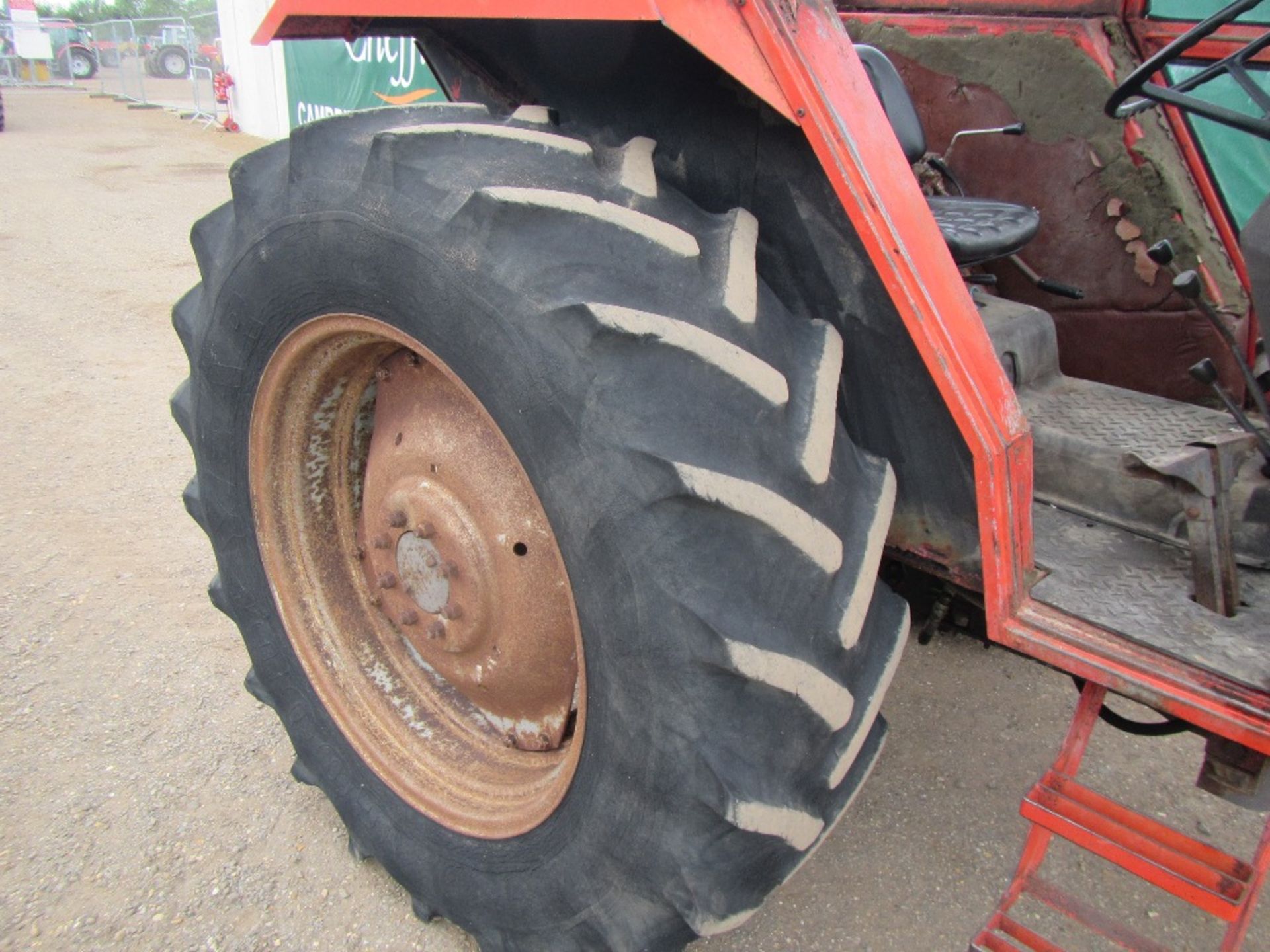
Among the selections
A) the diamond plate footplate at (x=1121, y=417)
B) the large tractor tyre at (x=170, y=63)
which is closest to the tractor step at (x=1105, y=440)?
the diamond plate footplate at (x=1121, y=417)

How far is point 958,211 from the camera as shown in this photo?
190 centimetres

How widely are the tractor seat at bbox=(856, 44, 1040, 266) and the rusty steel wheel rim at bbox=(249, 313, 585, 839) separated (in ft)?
2.95

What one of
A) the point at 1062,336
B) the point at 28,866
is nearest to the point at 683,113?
the point at 1062,336

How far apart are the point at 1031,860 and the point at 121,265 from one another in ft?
20.2

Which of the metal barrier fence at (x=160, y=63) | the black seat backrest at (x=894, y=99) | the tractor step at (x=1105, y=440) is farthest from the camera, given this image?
the metal barrier fence at (x=160, y=63)

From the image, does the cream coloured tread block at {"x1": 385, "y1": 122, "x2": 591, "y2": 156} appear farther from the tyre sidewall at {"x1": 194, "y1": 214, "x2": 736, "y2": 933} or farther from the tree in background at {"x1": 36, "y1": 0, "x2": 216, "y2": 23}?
the tree in background at {"x1": 36, "y1": 0, "x2": 216, "y2": 23}

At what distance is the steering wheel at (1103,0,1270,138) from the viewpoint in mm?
1203

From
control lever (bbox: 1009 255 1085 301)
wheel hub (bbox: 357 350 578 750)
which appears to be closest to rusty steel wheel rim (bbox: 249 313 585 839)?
wheel hub (bbox: 357 350 578 750)

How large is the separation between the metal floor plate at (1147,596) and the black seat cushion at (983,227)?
48 cm

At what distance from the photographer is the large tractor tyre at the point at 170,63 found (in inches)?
997

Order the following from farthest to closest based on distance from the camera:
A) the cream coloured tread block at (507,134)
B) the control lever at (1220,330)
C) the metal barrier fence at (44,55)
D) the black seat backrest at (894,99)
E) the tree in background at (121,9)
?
the tree in background at (121,9), the metal barrier fence at (44,55), the black seat backrest at (894,99), the control lever at (1220,330), the cream coloured tread block at (507,134)

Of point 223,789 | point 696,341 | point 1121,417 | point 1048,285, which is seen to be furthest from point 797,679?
point 223,789

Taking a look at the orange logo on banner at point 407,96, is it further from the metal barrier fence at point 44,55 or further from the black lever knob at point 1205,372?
the metal barrier fence at point 44,55

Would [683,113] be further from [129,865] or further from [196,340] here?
[129,865]
